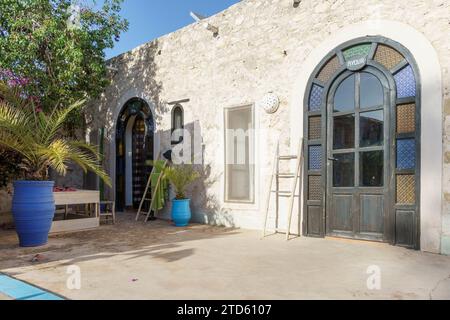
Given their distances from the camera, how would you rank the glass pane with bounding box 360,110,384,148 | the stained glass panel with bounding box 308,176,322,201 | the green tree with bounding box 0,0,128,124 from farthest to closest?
the green tree with bounding box 0,0,128,124 → the stained glass panel with bounding box 308,176,322,201 → the glass pane with bounding box 360,110,384,148

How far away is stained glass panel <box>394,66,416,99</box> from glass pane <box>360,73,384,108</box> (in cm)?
23

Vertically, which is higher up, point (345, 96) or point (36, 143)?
point (345, 96)

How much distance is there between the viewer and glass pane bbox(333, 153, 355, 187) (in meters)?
5.21

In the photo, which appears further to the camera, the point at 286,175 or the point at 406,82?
the point at 286,175

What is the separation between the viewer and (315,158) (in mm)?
5613

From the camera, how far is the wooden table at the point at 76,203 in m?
6.06

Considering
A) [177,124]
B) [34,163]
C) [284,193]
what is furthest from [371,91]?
[34,163]

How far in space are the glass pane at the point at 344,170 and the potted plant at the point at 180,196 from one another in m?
2.75

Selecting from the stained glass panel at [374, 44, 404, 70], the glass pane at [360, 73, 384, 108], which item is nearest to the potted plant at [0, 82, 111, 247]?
the glass pane at [360, 73, 384, 108]

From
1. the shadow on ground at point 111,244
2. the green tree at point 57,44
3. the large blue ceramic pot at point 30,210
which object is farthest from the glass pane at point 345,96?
the green tree at point 57,44

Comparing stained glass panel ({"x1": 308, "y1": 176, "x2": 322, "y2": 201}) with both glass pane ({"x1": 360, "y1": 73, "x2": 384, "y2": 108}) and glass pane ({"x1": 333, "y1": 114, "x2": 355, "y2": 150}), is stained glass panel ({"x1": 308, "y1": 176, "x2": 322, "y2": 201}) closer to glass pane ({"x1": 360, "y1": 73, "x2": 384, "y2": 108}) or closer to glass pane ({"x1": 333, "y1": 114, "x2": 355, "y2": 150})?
glass pane ({"x1": 333, "y1": 114, "x2": 355, "y2": 150})

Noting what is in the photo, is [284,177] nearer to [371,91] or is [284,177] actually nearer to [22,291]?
[371,91]

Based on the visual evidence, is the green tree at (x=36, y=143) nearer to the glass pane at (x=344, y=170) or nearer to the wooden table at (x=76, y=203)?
the wooden table at (x=76, y=203)

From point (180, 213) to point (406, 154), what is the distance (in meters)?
4.02
